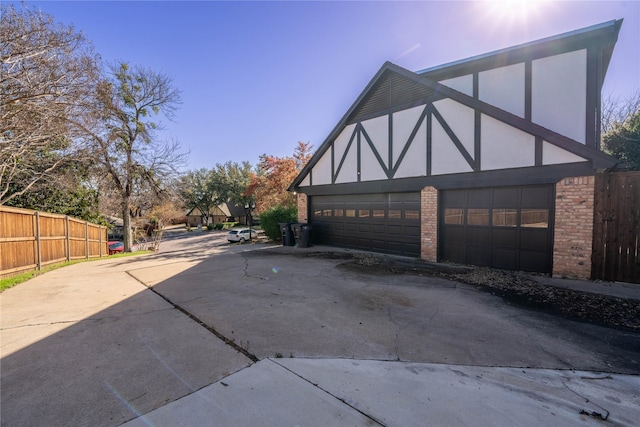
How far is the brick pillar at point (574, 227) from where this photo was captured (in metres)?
6.72

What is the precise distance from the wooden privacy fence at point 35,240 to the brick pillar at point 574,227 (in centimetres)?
1391

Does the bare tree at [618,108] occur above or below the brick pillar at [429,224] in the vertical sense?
above

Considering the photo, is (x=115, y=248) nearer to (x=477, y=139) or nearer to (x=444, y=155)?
(x=444, y=155)

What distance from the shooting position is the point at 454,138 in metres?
8.80

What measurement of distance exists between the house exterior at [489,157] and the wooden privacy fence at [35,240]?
1041cm

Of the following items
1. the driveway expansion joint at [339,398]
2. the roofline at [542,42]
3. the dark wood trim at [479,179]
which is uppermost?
the roofline at [542,42]

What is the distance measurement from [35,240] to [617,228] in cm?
1550

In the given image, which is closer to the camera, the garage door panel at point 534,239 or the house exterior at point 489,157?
the house exterior at point 489,157

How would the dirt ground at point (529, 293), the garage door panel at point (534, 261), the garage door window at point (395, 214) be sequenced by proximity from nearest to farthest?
the dirt ground at point (529, 293) < the garage door panel at point (534, 261) < the garage door window at point (395, 214)

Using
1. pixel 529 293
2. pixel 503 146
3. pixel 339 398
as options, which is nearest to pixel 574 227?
pixel 529 293

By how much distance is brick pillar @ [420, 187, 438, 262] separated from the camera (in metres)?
9.16

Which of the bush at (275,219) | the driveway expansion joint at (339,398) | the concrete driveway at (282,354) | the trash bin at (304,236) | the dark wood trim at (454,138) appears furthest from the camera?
the bush at (275,219)

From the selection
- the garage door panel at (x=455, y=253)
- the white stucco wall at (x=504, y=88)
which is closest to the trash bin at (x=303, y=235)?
the garage door panel at (x=455, y=253)

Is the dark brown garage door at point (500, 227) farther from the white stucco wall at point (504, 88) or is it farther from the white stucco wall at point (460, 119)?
the white stucco wall at point (504, 88)
